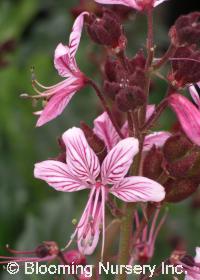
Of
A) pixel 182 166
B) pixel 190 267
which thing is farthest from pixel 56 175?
pixel 190 267

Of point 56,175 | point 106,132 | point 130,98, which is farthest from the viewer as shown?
point 106,132

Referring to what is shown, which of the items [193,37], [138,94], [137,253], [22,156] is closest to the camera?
[138,94]

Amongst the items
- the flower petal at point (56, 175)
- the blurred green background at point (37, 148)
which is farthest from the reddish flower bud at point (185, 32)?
the blurred green background at point (37, 148)

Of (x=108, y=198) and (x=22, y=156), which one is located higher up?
(x=108, y=198)

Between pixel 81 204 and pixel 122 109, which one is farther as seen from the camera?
pixel 81 204

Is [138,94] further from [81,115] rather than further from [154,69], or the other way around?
[81,115]

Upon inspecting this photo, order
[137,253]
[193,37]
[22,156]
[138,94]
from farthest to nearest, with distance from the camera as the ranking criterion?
[22,156], [137,253], [193,37], [138,94]

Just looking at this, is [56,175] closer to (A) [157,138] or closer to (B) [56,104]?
(B) [56,104]

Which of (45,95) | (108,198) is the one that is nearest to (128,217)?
(108,198)
